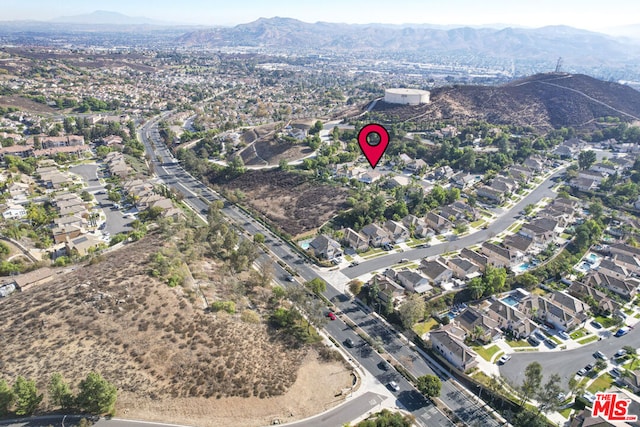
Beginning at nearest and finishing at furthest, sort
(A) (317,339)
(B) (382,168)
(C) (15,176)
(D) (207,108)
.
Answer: (A) (317,339) < (C) (15,176) < (B) (382,168) < (D) (207,108)

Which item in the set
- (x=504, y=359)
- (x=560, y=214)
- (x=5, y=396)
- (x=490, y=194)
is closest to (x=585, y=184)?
(x=560, y=214)

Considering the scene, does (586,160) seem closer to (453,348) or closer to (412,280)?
(412,280)

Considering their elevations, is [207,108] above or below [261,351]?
above

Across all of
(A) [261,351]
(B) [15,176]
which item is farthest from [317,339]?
(B) [15,176]

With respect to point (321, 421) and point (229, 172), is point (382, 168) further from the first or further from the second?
point (321, 421)

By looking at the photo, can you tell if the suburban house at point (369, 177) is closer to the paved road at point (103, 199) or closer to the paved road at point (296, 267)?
the paved road at point (296, 267)

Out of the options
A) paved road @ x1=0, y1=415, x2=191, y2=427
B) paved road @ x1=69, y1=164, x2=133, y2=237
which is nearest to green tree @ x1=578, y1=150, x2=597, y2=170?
paved road @ x1=0, y1=415, x2=191, y2=427

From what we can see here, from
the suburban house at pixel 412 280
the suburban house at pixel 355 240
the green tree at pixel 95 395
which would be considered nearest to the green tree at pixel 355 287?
the suburban house at pixel 412 280
